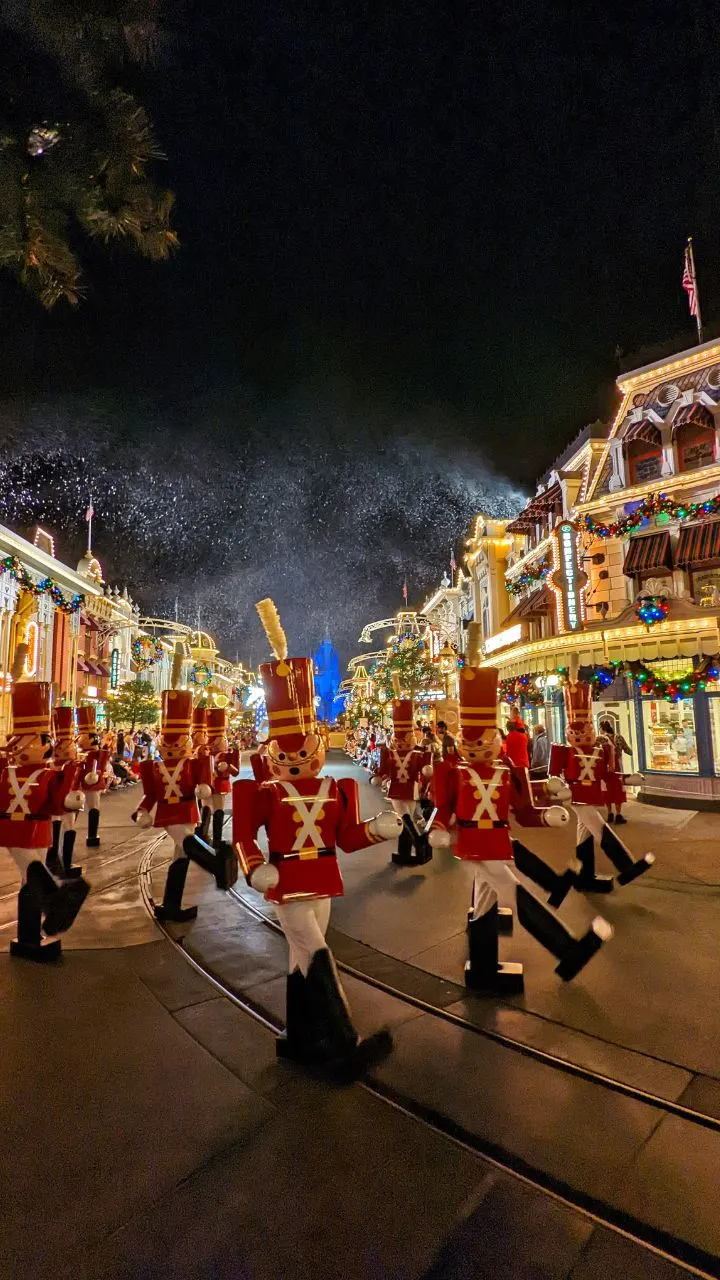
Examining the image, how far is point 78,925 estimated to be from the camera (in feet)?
21.1

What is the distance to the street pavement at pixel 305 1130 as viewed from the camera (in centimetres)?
237

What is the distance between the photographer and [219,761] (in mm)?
10266

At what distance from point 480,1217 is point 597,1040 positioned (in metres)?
1.76

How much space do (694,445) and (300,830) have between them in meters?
17.9

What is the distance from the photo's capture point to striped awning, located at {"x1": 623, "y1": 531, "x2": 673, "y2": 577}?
1658cm

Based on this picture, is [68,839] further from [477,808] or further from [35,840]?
[477,808]

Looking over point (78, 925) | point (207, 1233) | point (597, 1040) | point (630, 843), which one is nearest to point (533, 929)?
point (597, 1040)

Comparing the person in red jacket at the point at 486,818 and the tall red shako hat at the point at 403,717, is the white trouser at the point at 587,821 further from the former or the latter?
the tall red shako hat at the point at 403,717

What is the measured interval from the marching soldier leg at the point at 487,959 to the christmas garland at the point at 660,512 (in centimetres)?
1399

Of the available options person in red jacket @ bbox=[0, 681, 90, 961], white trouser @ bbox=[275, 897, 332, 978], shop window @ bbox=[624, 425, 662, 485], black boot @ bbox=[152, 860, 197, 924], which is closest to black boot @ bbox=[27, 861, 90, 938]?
person in red jacket @ bbox=[0, 681, 90, 961]

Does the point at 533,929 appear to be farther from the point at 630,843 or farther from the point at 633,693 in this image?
the point at 633,693

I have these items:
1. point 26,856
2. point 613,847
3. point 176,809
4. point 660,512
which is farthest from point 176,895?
point 660,512

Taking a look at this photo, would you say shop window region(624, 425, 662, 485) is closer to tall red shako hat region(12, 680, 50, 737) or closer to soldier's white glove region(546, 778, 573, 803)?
soldier's white glove region(546, 778, 573, 803)

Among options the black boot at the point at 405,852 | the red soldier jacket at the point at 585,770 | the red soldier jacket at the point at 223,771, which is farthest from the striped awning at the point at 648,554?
the red soldier jacket at the point at 223,771
